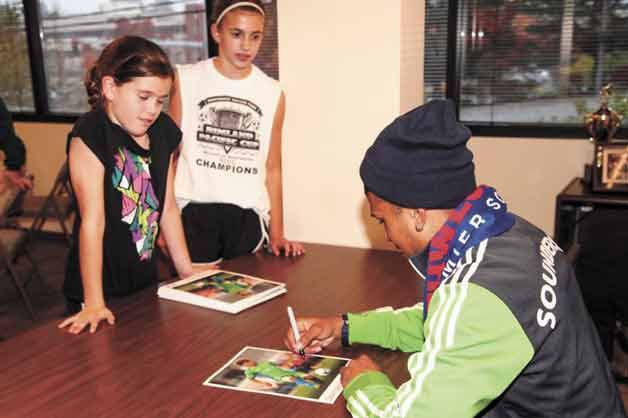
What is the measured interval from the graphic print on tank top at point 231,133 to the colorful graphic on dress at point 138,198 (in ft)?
1.37

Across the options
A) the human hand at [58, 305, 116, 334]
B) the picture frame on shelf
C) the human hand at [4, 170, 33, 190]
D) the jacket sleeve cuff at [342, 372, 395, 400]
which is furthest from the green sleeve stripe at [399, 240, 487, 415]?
the human hand at [4, 170, 33, 190]

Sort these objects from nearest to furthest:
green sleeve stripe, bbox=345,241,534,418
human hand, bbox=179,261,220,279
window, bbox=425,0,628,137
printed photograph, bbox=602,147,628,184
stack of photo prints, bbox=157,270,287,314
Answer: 1. green sleeve stripe, bbox=345,241,534,418
2. stack of photo prints, bbox=157,270,287,314
3. human hand, bbox=179,261,220,279
4. printed photograph, bbox=602,147,628,184
5. window, bbox=425,0,628,137

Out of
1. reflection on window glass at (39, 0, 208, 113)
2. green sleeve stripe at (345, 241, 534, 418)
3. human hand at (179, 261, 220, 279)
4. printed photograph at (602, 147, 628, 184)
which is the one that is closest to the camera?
green sleeve stripe at (345, 241, 534, 418)

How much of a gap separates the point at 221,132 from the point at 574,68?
229 centimetres

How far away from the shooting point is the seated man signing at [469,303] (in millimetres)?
880

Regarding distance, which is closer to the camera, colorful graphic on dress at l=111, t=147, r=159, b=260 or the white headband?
colorful graphic on dress at l=111, t=147, r=159, b=260

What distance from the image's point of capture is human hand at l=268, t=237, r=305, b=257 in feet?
6.57

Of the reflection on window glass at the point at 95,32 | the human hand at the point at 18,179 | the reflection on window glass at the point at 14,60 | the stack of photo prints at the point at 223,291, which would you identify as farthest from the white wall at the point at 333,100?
the reflection on window glass at the point at 14,60

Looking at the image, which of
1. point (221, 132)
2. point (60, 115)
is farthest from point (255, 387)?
point (60, 115)

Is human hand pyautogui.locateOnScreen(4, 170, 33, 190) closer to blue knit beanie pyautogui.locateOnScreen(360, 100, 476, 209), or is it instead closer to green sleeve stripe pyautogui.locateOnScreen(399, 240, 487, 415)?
blue knit beanie pyautogui.locateOnScreen(360, 100, 476, 209)

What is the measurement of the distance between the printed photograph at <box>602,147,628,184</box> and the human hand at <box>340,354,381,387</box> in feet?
7.07

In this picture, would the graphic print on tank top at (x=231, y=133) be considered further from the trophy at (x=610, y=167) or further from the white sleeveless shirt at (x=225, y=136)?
the trophy at (x=610, y=167)

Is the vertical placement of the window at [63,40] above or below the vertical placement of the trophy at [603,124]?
above

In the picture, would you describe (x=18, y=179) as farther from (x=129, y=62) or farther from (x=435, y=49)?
(x=435, y=49)
